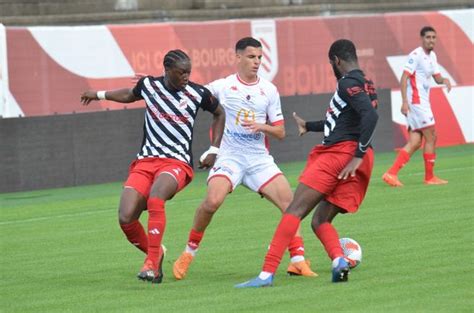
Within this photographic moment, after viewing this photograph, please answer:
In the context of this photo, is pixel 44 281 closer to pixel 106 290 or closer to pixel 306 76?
pixel 106 290

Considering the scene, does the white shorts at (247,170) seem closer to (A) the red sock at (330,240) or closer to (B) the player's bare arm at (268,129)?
(B) the player's bare arm at (268,129)

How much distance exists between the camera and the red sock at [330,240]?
11.6 metres

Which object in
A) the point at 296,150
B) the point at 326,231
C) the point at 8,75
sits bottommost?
the point at 296,150

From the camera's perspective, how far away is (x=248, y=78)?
41.9ft

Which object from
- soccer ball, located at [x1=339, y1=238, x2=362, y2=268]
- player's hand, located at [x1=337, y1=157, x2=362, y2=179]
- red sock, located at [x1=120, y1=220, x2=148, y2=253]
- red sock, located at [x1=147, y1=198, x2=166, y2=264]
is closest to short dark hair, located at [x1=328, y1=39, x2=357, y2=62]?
player's hand, located at [x1=337, y1=157, x2=362, y2=179]

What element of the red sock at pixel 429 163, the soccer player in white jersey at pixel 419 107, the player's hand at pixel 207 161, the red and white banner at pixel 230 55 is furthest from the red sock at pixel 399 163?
the player's hand at pixel 207 161

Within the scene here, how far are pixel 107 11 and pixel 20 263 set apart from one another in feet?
57.1

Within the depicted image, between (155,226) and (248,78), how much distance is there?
161 cm

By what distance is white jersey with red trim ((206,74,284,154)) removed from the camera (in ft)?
41.6

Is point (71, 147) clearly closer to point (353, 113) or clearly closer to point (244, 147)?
point (244, 147)

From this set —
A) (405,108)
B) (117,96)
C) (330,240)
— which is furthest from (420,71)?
(330,240)

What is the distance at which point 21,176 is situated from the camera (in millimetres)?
22750

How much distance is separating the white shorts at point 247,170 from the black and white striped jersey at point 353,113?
102 centimetres

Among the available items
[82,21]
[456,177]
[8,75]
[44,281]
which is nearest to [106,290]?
[44,281]
